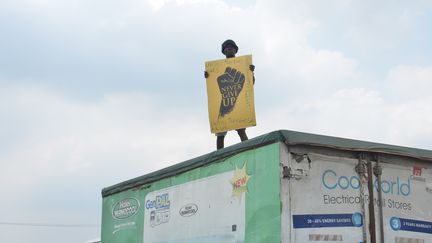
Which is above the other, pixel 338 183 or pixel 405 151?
pixel 405 151

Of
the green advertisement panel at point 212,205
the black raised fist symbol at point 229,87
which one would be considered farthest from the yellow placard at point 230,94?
the green advertisement panel at point 212,205

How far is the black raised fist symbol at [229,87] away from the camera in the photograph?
7.01 metres

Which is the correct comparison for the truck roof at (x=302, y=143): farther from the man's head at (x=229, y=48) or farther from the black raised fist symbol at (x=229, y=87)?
the man's head at (x=229, y=48)

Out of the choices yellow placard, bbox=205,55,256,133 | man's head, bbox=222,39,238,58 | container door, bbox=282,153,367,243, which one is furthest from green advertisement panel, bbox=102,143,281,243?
man's head, bbox=222,39,238,58

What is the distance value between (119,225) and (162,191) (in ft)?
3.22

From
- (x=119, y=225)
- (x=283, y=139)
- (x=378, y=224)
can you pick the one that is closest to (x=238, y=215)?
(x=283, y=139)

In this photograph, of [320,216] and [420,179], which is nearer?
[320,216]

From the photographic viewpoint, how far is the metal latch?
4648 millimetres

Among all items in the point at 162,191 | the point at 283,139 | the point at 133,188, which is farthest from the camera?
the point at 133,188

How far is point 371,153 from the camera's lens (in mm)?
5051

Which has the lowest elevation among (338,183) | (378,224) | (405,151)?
(378,224)

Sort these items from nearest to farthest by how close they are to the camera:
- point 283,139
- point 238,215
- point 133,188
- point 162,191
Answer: point 283,139 → point 238,215 → point 162,191 → point 133,188

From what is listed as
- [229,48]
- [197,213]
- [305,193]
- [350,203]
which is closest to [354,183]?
[350,203]

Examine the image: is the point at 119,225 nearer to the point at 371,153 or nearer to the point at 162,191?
the point at 162,191
